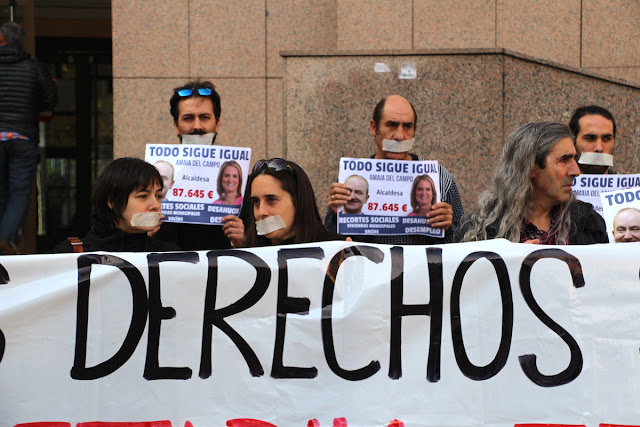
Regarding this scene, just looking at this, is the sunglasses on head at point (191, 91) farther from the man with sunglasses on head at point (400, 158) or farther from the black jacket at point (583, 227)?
the black jacket at point (583, 227)

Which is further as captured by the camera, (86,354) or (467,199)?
(467,199)

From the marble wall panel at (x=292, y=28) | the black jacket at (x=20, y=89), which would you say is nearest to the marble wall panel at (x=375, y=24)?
the marble wall panel at (x=292, y=28)

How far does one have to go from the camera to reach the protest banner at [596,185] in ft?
18.2

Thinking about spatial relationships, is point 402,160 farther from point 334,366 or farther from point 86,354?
point 86,354

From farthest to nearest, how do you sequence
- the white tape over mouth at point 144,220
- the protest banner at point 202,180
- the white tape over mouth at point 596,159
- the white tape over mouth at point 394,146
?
the white tape over mouth at point 596,159 → the white tape over mouth at point 394,146 → the protest banner at point 202,180 → the white tape over mouth at point 144,220

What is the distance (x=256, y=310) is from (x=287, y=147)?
Answer: 3.47 m

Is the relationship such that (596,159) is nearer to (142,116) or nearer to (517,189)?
(517,189)

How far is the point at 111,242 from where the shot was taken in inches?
186

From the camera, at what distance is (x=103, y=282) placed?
4.14 metres

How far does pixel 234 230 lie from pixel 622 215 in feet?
6.23

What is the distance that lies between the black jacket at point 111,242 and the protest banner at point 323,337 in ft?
1.64

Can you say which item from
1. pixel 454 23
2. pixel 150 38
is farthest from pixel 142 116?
pixel 454 23

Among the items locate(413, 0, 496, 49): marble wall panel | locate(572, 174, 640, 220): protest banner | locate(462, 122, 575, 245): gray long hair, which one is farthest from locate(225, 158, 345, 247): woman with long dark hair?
locate(413, 0, 496, 49): marble wall panel

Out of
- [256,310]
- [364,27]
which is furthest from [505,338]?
[364,27]
